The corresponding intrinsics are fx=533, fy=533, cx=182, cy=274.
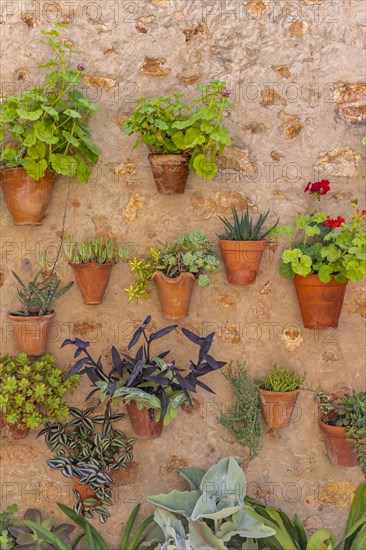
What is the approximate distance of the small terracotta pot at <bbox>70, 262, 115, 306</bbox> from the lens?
117 inches

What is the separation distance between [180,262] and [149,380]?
0.67m

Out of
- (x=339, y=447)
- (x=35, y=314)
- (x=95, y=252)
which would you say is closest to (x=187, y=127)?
(x=95, y=252)

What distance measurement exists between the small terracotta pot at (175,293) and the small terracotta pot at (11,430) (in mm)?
1012

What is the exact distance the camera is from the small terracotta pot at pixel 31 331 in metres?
2.97

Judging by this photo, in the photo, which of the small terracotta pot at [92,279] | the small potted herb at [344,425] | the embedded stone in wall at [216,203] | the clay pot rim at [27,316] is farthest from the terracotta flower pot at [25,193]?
the small potted herb at [344,425]

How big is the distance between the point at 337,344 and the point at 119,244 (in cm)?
143

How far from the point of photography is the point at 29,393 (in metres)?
2.87

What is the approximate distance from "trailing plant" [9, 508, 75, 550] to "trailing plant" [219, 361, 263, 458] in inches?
43.9

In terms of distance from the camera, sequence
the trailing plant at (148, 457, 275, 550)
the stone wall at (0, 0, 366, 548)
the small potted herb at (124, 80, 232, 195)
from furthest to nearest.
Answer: the stone wall at (0, 0, 366, 548)
the small potted herb at (124, 80, 232, 195)
the trailing plant at (148, 457, 275, 550)

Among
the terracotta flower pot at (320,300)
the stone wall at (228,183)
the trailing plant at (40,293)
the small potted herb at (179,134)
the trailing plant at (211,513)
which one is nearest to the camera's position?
the trailing plant at (211,513)

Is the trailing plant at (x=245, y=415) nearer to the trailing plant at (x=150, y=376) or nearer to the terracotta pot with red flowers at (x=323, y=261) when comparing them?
the trailing plant at (x=150, y=376)

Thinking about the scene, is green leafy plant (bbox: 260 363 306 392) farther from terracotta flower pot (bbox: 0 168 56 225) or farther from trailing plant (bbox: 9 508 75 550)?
terracotta flower pot (bbox: 0 168 56 225)

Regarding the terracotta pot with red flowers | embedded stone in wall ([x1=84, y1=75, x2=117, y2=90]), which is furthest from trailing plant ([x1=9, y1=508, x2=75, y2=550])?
embedded stone in wall ([x1=84, y1=75, x2=117, y2=90])

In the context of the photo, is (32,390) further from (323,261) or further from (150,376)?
(323,261)
